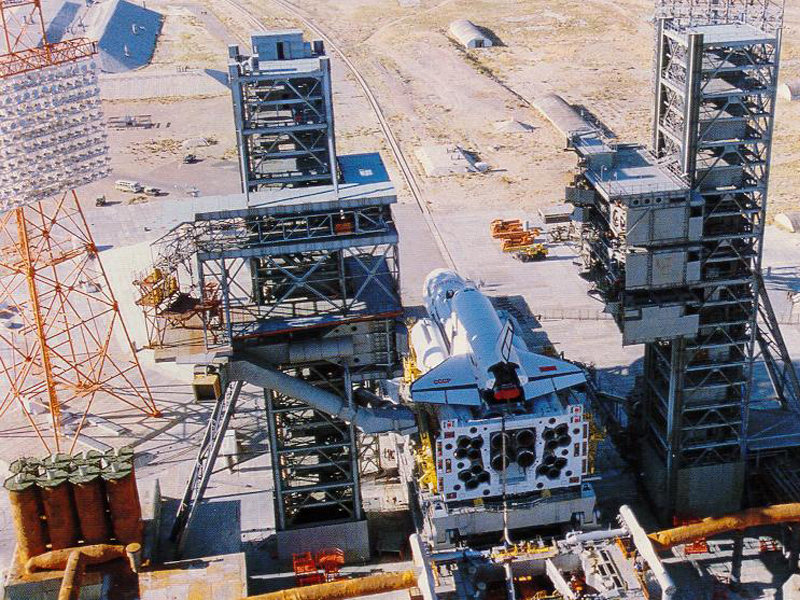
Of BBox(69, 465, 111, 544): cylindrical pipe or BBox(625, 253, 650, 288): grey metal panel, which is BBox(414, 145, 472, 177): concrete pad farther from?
BBox(69, 465, 111, 544): cylindrical pipe

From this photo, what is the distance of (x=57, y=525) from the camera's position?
172ft

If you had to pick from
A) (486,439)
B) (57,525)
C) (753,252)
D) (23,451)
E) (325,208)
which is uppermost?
(325,208)

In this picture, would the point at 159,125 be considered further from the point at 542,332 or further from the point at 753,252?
the point at 753,252

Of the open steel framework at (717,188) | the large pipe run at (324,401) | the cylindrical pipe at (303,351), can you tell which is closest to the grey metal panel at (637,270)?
the open steel framework at (717,188)

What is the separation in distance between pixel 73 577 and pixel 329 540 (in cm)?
1510

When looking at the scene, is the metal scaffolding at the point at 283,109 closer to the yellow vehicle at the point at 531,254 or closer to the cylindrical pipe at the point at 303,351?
the cylindrical pipe at the point at 303,351

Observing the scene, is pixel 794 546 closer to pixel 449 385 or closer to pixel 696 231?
pixel 696 231

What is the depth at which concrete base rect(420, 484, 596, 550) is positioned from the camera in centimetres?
5212

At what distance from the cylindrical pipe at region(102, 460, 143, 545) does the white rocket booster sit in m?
14.7

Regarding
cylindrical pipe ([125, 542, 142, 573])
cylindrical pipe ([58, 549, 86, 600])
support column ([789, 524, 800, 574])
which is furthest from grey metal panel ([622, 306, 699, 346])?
cylindrical pipe ([58, 549, 86, 600])

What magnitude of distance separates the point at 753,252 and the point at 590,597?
2027cm

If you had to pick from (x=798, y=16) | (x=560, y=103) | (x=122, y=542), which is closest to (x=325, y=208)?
(x=122, y=542)

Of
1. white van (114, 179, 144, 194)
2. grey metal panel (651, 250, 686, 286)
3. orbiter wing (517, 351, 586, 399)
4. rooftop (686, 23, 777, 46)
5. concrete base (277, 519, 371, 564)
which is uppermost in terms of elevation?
rooftop (686, 23, 777, 46)

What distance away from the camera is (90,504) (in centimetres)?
5222
